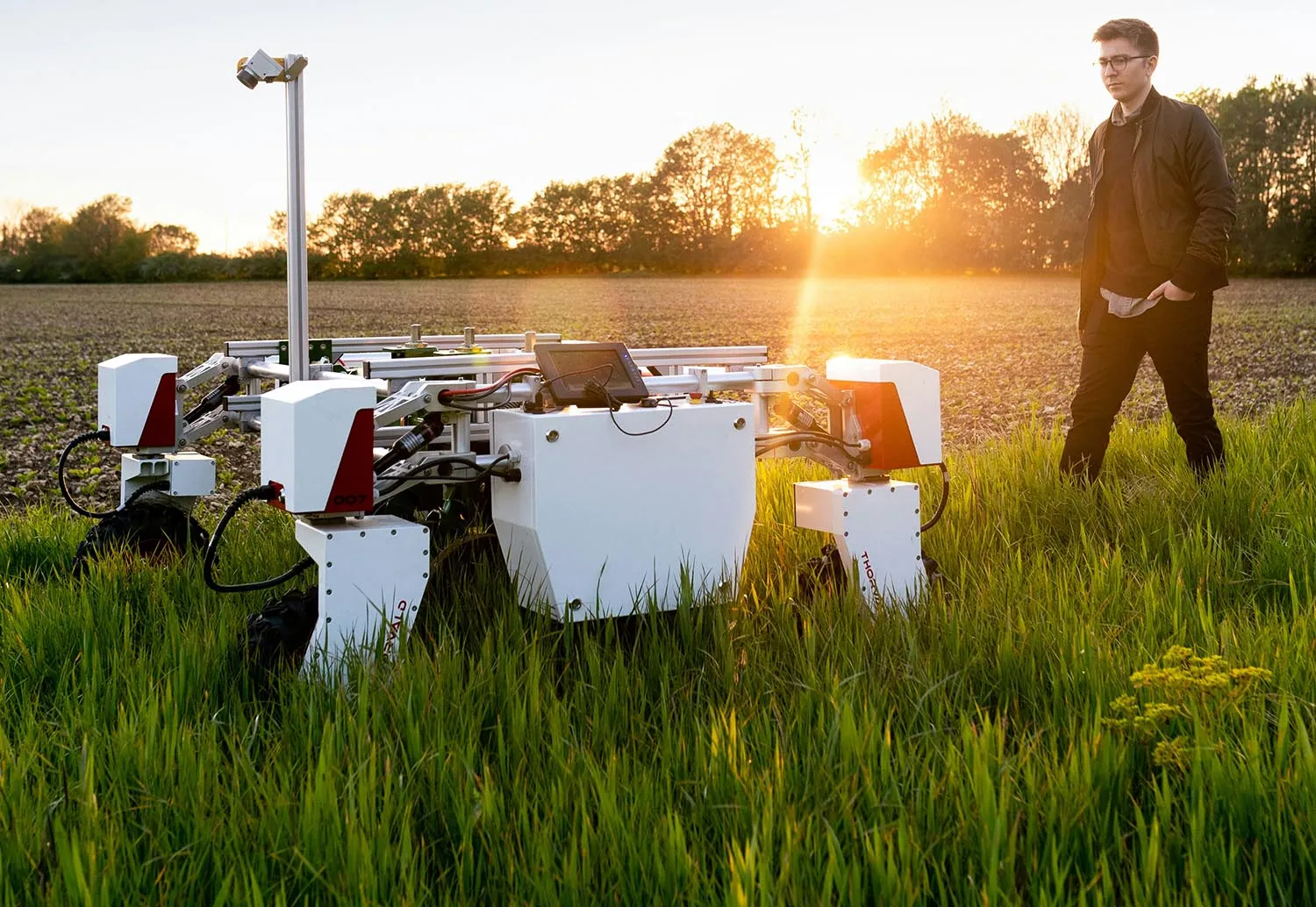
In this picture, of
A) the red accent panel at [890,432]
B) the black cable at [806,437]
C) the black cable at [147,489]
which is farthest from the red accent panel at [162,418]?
the red accent panel at [890,432]

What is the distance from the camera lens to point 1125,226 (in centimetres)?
549

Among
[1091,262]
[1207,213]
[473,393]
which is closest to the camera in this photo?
[473,393]

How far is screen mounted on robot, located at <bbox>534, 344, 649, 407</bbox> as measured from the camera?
11.5 feet

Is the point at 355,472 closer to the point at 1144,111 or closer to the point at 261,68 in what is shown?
the point at 261,68

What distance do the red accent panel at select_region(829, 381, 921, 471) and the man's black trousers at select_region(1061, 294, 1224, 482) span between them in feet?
5.90

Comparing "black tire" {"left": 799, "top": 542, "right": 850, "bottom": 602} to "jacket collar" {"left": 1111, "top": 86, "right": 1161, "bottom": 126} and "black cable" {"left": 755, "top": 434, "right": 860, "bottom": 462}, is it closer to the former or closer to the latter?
"black cable" {"left": 755, "top": 434, "right": 860, "bottom": 462}

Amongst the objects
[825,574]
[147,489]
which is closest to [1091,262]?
[825,574]

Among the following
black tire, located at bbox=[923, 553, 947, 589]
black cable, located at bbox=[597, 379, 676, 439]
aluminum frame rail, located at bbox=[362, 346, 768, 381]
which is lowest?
black tire, located at bbox=[923, 553, 947, 589]

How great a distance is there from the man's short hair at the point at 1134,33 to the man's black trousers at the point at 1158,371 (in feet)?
3.79

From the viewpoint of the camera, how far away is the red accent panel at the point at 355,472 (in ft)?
10.6

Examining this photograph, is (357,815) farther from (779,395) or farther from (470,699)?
(779,395)

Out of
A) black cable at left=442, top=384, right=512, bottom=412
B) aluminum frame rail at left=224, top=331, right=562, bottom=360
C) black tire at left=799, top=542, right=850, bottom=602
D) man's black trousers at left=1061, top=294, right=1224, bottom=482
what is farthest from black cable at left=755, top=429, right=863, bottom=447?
man's black trousers at left=1061, top=294, right=1224, bottom=482

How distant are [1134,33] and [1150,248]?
3.19ft

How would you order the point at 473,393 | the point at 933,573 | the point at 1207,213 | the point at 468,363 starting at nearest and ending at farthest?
the point at 473,393 → the point at 468,363 → the point at 933,573 → the point at 1207,213
